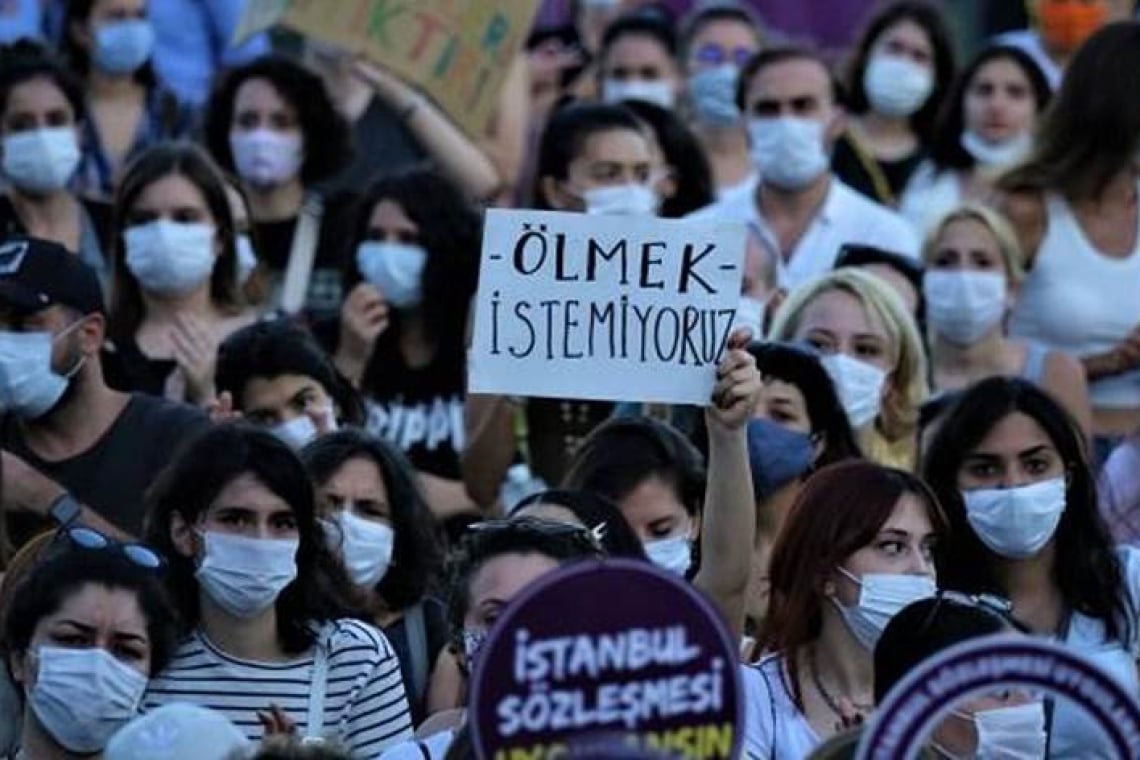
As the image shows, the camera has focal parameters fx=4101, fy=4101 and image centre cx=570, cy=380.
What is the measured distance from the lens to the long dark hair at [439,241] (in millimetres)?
11391

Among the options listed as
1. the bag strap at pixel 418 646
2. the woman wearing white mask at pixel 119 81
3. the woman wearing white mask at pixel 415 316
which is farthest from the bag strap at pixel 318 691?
the woman wearing white mask at pixel 119 81

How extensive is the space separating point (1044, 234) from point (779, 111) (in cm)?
120

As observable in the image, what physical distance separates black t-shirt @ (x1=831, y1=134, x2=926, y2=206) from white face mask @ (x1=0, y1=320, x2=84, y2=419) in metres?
4.32

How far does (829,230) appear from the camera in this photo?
1215cm

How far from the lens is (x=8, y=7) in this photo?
542 inches

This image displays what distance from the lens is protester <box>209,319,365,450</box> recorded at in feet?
32.6

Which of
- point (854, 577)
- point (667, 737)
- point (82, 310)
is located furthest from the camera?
point (82, 310)

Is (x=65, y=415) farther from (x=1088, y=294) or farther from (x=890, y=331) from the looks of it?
(x=1088, y=294)

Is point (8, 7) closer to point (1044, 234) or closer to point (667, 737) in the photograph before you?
point (1044, 234)

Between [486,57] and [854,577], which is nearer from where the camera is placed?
[854,577]

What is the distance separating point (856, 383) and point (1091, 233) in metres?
1.29

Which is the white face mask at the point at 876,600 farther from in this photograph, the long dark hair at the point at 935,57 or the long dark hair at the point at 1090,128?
the long dark hair at the point at 935,57

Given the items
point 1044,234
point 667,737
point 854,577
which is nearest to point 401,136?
point 1044,234

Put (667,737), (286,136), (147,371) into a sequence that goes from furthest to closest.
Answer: (286,136), (147,371), (667,737)
